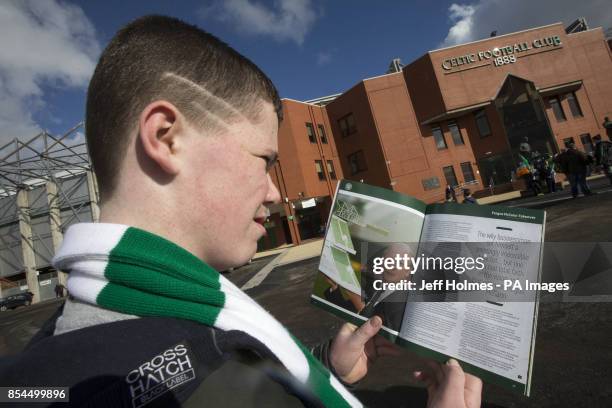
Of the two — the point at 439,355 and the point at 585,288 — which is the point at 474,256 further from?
the point at 585,288

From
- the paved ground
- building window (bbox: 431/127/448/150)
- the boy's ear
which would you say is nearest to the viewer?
the boy's ear

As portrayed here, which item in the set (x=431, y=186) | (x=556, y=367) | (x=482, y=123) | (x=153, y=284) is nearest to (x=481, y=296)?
(x=153, y=284)

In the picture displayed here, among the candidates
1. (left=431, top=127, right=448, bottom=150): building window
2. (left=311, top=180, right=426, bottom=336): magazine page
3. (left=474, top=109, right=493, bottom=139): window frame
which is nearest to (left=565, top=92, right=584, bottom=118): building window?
(left=474, top=109, right=493, bottom=139): window frame

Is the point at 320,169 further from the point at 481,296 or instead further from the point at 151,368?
the point at 151,368

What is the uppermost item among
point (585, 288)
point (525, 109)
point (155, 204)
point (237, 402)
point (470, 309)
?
point (525, 109)

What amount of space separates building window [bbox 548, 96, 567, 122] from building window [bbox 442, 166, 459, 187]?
9656mm

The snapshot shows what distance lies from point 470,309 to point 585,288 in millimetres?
3274

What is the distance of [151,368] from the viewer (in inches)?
24.8

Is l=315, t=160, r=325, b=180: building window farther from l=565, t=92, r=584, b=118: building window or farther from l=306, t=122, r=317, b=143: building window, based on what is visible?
l=565, t=92, r=584, b=118: building window

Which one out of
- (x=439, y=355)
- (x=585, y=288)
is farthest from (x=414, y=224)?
(x=585, y=288)

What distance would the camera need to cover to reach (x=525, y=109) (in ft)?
77.3

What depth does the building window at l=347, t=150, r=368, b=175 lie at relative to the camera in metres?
26.8

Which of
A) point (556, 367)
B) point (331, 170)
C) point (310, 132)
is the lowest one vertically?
point (556, 367)

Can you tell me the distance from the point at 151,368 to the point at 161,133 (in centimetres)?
64
